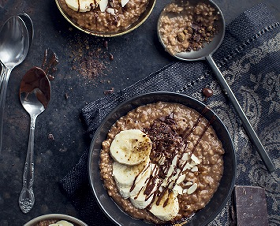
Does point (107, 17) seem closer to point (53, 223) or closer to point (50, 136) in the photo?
point (50, 136)

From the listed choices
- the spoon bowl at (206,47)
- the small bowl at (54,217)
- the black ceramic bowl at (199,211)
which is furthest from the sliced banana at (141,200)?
the spoon bowl at (206,47)

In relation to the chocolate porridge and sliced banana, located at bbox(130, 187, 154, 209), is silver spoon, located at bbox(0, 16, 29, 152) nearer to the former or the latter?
the chocolate porridge

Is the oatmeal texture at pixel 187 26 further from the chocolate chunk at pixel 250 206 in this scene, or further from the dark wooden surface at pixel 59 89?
the chocolate chunk at pixel 250 206

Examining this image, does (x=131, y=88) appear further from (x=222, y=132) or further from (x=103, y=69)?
(x=222, y=132)

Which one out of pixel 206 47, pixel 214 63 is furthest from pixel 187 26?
pixel 214 63

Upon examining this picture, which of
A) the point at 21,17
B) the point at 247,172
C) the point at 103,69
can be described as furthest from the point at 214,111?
the point at 21,17

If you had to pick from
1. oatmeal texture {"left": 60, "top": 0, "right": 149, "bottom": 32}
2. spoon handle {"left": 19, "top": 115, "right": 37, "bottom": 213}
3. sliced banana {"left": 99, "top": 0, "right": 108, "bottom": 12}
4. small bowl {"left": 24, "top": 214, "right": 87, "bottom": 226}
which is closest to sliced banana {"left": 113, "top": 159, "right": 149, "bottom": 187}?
small bowl {"left": 24, "top": 214, "right": 87, "bottom": 226}
